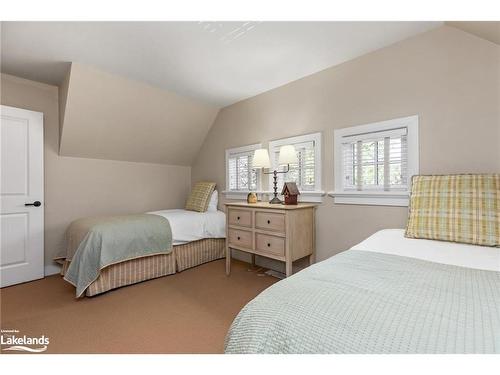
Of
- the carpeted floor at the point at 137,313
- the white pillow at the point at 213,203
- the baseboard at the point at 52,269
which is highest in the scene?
the white pillow at the point at 213,203

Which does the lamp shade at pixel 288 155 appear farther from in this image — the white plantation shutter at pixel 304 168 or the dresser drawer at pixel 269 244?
the dresser drawer at pixel 269 244

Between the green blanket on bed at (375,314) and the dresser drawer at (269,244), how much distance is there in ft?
4.28

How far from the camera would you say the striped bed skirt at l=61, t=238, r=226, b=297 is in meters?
2.36

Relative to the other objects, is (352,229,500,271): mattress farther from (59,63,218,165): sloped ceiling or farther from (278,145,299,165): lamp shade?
(59,63,218,165): sloped ceiling

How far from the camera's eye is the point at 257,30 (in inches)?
72.4

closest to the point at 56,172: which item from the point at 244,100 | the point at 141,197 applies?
the point at 141,197

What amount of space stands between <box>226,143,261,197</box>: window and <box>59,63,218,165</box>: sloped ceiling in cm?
80

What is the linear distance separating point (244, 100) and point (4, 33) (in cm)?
237

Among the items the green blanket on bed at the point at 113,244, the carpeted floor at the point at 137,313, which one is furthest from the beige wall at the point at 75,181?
the carpeted floor at the point at 137,313

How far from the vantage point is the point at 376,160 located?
216 centimetres

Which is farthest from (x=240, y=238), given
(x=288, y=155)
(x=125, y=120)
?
(x=125, y=120)

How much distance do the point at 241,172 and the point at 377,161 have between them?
1800mm

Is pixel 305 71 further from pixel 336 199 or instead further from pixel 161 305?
pixel 161 305

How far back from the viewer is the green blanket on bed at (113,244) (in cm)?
225
